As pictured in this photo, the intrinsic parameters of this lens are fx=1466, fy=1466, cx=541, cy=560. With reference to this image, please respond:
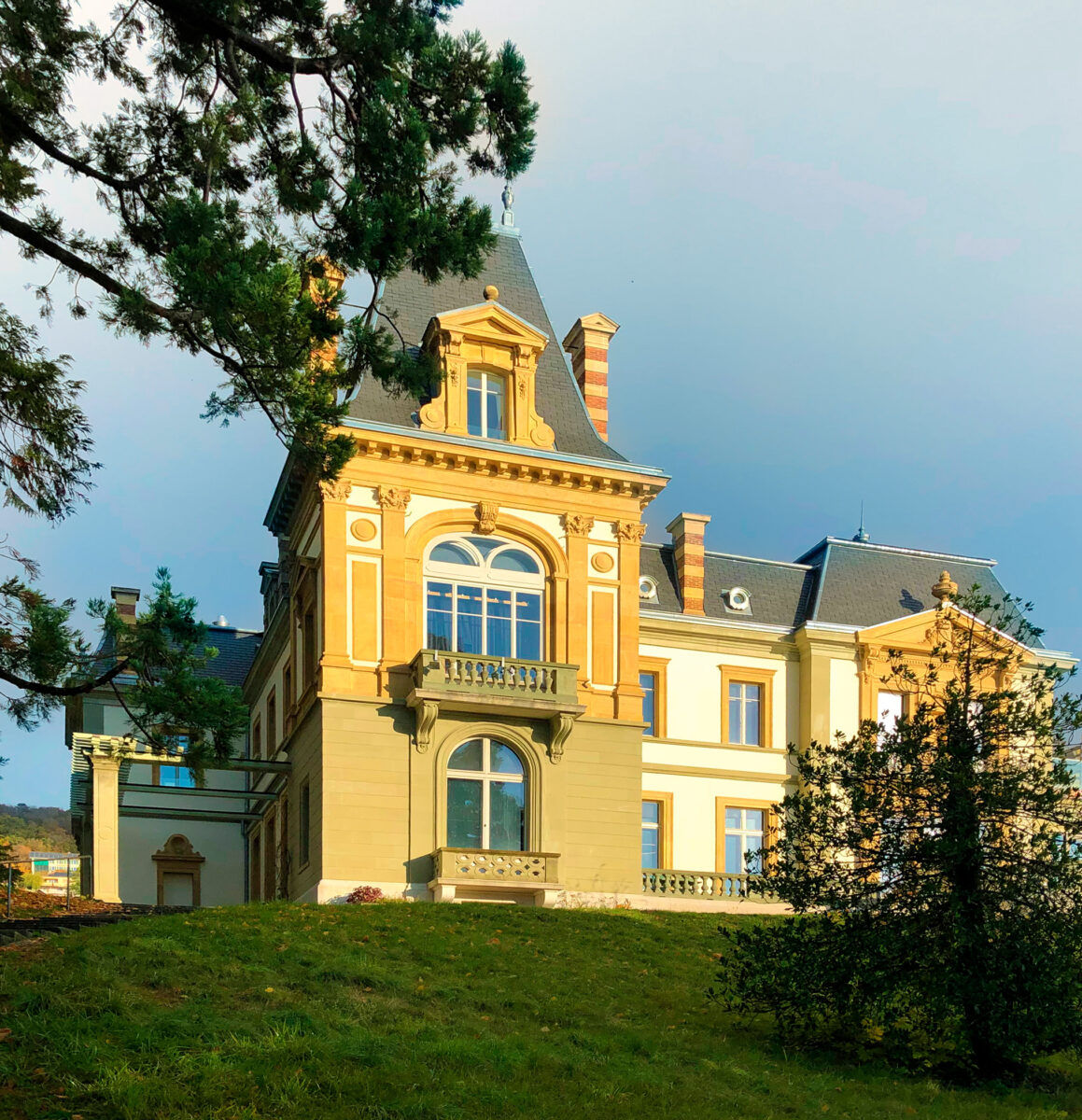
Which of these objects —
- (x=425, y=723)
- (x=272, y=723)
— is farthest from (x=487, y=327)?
(x=272, y=723)

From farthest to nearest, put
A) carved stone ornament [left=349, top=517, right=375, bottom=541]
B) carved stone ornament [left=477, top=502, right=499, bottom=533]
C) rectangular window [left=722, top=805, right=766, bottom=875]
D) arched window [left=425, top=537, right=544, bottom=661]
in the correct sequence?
rectangular window [left=722, top=805, right=766, bottom=875]
carved stone ornament [left=477, top=502, right=499, bottom=533]
arched window [left=425, top=537, right=544, bottom=661]
carved stone ornament [left=349, top=517, right=375, bottom=541]

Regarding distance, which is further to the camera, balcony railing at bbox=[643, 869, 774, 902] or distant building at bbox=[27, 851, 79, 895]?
balcony railing at bbox=[643, 869, 774, 902]

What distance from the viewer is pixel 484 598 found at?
35.5 m

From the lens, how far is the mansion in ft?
109

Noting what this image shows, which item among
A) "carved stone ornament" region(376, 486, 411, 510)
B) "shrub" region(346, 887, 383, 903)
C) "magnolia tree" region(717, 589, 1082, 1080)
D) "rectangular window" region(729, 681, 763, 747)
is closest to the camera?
"magnolia tree" region(717, 589, 1082, 1080)

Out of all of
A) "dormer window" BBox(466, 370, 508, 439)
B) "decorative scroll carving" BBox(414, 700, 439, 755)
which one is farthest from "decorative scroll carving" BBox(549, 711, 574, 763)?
"dormer window" BBox(466, 370, 508, 439)

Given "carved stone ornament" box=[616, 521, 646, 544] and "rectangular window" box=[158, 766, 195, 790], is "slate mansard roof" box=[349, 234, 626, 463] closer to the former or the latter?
"carved stone ornament" box=[616, 521, 646, 544]

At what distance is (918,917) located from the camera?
18953mm

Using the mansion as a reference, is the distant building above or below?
below

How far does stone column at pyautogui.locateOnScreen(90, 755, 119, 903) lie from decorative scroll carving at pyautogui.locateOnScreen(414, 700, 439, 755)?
6.85 m

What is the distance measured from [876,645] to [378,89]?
30427 mm

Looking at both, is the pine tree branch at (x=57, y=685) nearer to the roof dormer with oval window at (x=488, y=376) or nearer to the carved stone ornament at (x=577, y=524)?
the roof dormer with oval window at (x=488, y=376)

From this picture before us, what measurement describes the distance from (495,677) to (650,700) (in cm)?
832

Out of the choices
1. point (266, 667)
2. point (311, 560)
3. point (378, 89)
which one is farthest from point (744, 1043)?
point (266, 667)
